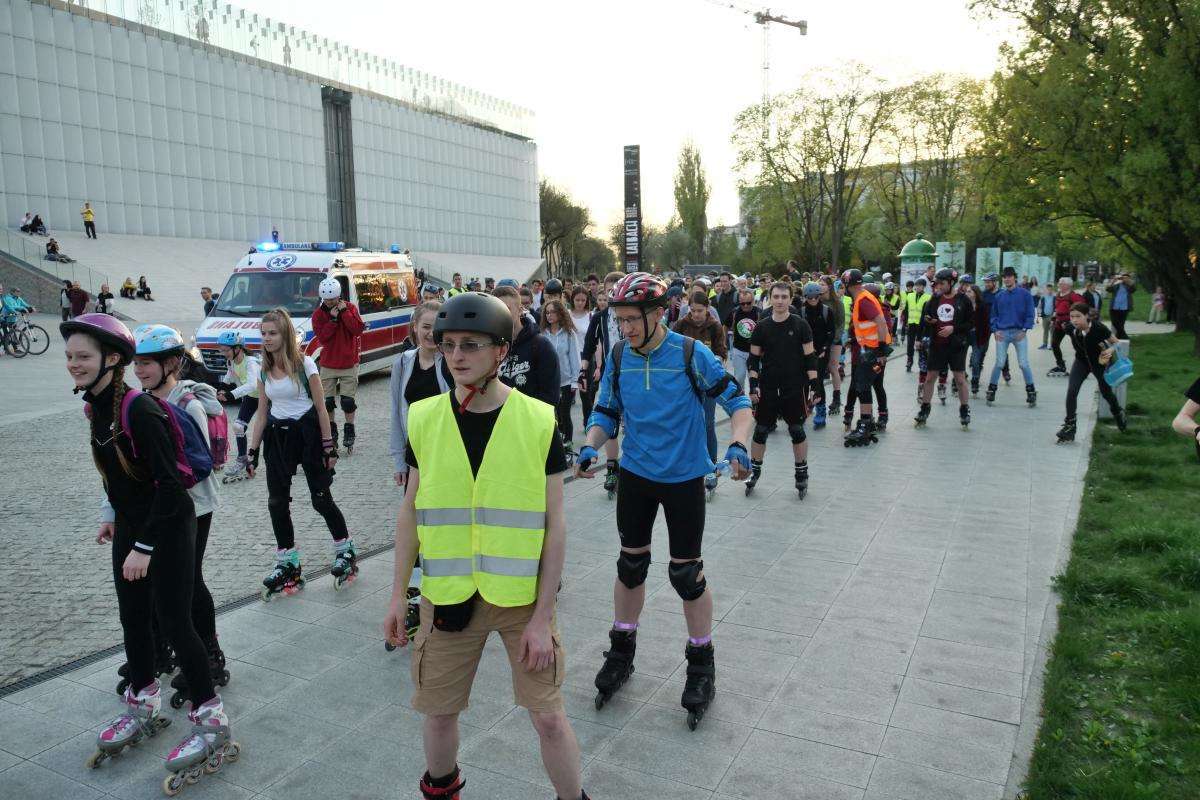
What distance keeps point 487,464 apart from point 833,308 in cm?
932

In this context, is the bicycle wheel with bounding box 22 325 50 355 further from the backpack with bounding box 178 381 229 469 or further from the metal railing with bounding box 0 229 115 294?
the backpack with bounding box 178 381 229 469

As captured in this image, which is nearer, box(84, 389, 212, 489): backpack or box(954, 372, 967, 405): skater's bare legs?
box(84, 389, 212, 489): backpack

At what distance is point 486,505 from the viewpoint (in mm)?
2643

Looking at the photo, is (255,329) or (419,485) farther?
(255,329)

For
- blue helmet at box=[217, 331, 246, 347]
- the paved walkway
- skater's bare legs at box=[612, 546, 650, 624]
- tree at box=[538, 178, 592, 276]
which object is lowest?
the paved walkway

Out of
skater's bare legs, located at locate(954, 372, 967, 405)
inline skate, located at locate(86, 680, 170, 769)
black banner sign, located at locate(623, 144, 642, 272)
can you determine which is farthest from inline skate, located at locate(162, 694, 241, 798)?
black banner sign, located at locate(623, 144, 642, 272)

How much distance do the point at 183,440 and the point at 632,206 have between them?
32.5 meters

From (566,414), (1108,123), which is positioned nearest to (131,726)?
(566,414)

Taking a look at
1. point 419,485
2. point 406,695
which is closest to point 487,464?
point 419,485

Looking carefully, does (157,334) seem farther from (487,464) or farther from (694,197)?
(694,197)

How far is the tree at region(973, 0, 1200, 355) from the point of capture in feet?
57.1

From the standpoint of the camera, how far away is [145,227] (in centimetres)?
4438

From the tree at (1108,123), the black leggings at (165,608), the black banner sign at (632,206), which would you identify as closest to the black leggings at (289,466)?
the black leggings at (165,608)

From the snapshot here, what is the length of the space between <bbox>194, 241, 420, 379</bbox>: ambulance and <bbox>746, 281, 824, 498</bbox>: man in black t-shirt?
7.92m
